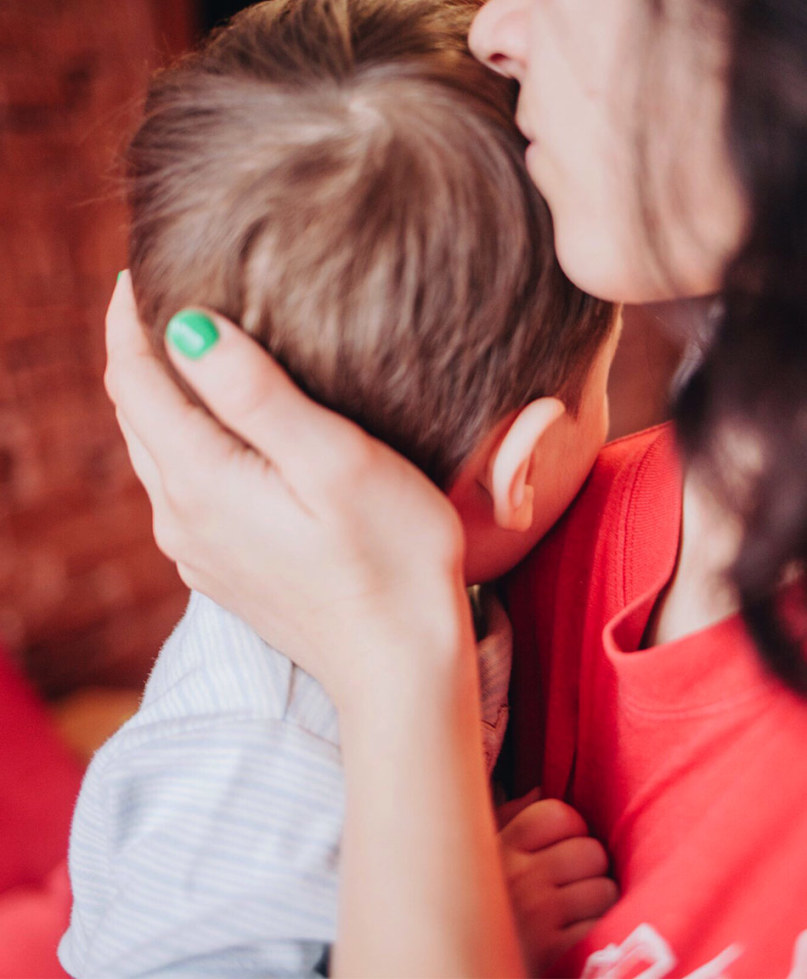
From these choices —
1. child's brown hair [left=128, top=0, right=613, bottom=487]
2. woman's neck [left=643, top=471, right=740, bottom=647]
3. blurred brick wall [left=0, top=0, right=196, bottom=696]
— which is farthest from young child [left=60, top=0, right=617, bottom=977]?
blurred brick wall [left=0, top=0, right=196, bottom=696]

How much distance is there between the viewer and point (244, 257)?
0.56 metres

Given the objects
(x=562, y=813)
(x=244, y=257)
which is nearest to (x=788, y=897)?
(x=562, y=813)

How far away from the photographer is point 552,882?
63cm

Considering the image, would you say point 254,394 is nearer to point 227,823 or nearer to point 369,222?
point 369,222

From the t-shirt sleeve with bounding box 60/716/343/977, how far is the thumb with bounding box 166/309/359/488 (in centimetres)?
20

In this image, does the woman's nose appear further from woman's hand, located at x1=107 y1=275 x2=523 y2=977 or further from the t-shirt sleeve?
the t-shirt sleeve

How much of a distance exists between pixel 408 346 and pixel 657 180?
0.61 feet

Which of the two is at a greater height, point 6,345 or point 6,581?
point 6,345

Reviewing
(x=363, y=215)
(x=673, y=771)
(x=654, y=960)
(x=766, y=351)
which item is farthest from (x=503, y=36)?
(x=654, y=960)

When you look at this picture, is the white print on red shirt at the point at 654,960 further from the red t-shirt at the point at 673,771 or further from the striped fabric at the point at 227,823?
the striped fabric at the point at 227,823

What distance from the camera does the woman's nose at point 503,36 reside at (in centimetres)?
55

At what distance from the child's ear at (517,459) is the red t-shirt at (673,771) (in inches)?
3.8

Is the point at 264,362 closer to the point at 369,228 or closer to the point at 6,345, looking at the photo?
the point at 369,228

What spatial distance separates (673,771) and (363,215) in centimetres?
43
